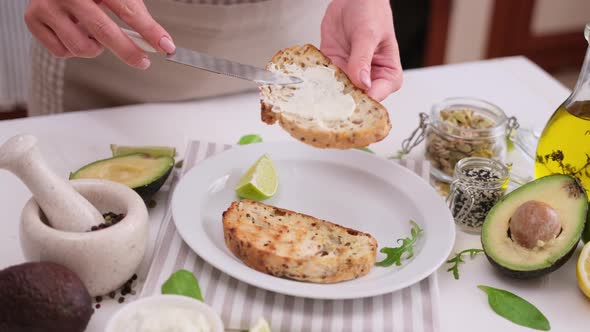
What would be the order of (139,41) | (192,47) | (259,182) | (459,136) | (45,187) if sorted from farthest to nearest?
1. (192,47)
2. (459,136)
3. (259,182)
4. (139,41)
5. (45,187)

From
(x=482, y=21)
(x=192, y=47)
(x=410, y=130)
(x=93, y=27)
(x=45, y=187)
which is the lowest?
(x=482, y=21)

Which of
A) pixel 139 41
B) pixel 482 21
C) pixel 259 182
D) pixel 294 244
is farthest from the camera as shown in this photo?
pixel 482 21

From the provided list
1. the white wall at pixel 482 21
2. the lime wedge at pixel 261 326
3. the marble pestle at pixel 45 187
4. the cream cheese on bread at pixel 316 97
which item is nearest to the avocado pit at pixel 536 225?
the cream cheese on bread at pixel 316 97

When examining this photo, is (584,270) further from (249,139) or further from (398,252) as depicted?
(249,139)

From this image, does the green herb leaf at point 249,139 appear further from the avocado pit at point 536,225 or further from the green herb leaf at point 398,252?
the avocado pit at point 536,225

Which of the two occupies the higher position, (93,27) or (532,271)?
(93,27)

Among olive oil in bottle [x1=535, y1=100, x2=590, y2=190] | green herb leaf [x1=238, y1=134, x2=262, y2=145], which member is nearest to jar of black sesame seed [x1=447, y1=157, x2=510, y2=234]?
olive oil in bottle [x1=535, y1=100, x2=590, y2=190]

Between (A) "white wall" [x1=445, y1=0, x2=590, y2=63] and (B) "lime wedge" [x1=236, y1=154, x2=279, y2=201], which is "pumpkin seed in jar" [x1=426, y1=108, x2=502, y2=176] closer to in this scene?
(B) "lime wedge" [x1=236, y1=154, x2=279, y2=201]

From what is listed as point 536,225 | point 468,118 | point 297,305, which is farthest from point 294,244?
point 468,118
